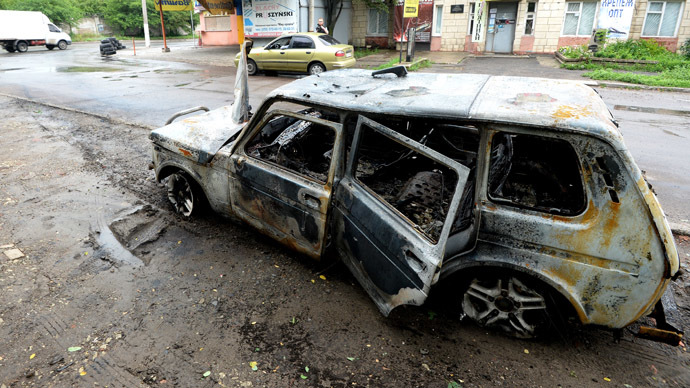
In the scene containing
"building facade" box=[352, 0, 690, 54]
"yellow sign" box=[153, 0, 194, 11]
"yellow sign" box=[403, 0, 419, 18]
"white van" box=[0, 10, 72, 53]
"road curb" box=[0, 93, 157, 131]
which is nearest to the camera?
"road curb" box=[0, 93, 157, 131]

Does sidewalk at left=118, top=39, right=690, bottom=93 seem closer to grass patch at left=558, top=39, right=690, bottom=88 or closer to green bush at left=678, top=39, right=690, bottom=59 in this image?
grass patch at left=558, top=39, right=690, bottom=88

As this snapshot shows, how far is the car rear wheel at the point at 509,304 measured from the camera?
2727 millimetres

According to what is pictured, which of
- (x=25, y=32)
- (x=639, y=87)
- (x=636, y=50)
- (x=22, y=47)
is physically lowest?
(x=639, y=87)

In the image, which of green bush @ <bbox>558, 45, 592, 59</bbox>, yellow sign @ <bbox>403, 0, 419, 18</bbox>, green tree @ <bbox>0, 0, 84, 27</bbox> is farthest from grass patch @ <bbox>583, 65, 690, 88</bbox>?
green tree @ <bbox>0, 0, 84, 27</bbox>

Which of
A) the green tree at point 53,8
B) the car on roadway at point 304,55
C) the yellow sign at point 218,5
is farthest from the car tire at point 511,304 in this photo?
the green tree at point 53,8

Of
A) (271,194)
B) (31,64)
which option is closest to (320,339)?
(271,194)

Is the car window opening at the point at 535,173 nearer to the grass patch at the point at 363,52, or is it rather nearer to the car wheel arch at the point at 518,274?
the car wheel arch at the point at 518,274

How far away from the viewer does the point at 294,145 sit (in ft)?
13.3

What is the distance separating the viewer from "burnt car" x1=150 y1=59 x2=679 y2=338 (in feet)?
7.67

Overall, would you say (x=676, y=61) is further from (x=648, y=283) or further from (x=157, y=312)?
(x=157, y=312)

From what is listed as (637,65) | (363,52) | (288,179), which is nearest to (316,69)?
(363,52)

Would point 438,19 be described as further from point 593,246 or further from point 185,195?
point 593,246

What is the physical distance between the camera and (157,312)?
3158 millimetres

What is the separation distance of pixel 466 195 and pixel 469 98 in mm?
722
